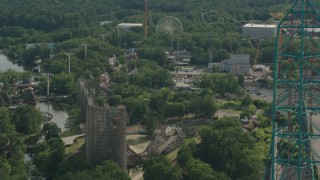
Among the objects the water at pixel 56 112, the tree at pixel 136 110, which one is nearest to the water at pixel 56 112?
the water at pixel 56 112

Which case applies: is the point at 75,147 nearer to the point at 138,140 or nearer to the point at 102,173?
the point at 138,140

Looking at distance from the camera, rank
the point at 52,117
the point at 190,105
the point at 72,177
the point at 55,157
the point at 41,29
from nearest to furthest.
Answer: the point at 72,177, the point at 55,157, the point at 190,105, the point at 52,117, the point at 41,29

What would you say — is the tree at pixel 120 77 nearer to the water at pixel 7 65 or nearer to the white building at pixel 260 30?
the water at pixel 7 65

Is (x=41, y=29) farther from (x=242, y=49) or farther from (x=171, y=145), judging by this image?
(x=171, y=145)

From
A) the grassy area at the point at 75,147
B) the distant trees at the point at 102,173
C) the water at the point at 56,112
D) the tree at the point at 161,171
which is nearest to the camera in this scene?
the distant trees at the point at 102,173

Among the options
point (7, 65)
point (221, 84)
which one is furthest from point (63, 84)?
point (7, 65)

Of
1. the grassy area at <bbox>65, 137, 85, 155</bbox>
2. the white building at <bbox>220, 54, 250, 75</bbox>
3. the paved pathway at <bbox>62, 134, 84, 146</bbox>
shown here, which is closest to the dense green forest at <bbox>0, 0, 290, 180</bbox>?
the paved pathway at <bbox>62, 134, 84, 146</bbox>

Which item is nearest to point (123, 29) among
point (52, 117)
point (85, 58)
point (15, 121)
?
point (85, 58)
